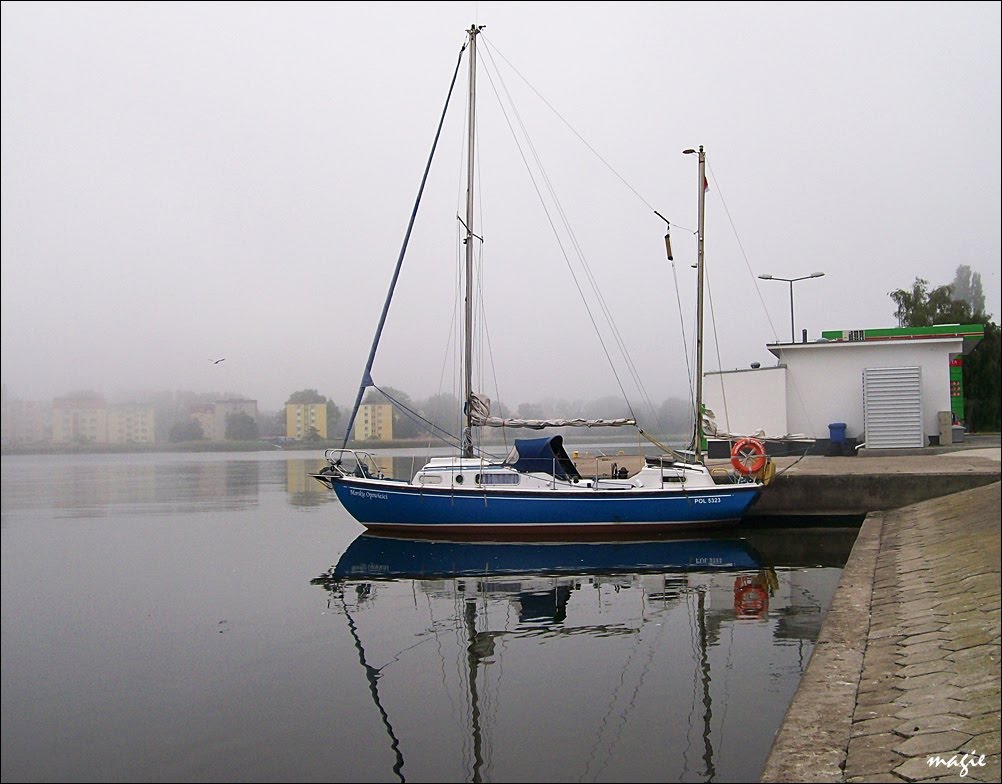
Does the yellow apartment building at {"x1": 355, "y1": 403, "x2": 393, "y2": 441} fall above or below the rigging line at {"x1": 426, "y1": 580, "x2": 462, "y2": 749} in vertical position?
above

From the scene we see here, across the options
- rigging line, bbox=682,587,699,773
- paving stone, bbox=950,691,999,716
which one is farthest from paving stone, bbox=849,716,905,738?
rigging line, bbox=682,587,699,773

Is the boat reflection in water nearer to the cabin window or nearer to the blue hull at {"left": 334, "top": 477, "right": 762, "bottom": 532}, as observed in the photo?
the blue hull at {"left": 334, "top": 477, "right": 762, "bottom": 532}

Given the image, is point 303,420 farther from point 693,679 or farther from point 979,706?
point 979,706

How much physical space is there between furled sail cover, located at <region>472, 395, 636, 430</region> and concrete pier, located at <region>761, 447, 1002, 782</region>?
11.7 m

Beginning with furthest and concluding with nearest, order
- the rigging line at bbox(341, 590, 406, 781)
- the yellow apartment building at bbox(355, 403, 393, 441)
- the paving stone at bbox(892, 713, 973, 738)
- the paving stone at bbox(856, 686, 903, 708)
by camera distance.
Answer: the yellow apartment building at bbox(355, 403, 393, 441)
the rigging line at bbox(341, 590, 406, 781)
the paving stone at bbox(856, 686, 903, 708)
the paving stone at bbox(892, 713, 973, 738)

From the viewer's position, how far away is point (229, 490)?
5019cm

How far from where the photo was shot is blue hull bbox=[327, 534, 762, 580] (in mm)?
18984

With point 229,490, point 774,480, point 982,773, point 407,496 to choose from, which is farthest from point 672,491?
point 229,490

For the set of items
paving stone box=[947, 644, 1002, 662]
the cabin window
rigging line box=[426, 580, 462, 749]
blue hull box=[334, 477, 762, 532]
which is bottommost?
rigging line box=[426, 580, 462, 749]

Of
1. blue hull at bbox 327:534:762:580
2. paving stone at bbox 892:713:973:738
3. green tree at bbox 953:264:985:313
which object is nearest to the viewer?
paving stone at bbox 892:713:973:738

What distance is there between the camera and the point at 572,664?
11039mm

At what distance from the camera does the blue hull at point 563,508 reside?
22422 mm

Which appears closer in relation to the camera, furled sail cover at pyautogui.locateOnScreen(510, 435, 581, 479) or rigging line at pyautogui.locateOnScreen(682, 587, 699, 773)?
rigging line at pyautogui.locateOnScreen(682, 587, 699, 773)

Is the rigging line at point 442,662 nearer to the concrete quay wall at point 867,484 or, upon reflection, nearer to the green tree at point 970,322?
the concrete quay wall at point 867,484
